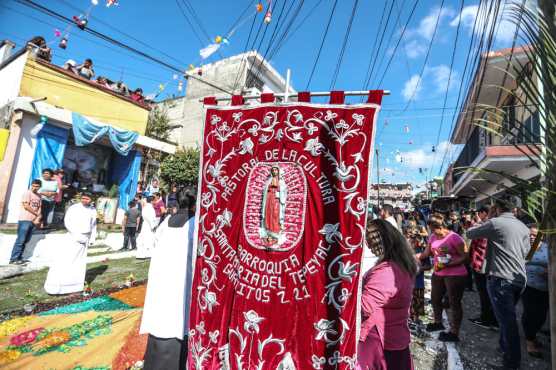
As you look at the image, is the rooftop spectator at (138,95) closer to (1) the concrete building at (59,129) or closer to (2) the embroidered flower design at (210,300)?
(1) the concrete building at (59,129)

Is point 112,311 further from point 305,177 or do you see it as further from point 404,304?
point 404,304

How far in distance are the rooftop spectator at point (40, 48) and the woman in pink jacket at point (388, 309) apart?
13283 mm

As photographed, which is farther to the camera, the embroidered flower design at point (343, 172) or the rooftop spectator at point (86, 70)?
the rooftop spectator at point (86, 70)

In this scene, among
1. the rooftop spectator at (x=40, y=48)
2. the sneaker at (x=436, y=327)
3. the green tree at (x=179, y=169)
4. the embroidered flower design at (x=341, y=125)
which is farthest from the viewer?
the green tree at (x=179, y=169)

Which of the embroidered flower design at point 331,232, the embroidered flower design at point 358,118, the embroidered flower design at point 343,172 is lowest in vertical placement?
the embroidered flower design at point 331,232

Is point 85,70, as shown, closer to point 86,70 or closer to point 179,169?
point 86,70

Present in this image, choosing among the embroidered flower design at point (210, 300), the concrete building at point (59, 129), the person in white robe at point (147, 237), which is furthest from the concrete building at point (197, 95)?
the embroidered flower design at point (210, 300)

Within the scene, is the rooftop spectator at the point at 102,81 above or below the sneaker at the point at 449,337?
above

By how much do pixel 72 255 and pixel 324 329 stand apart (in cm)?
469

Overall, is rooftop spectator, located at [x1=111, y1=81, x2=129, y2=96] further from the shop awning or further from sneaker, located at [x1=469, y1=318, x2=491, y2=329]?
sneaker, located at [x1=469, y1=318, x2=491, y2=329]

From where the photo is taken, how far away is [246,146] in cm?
251

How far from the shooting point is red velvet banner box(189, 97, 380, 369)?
2053mm

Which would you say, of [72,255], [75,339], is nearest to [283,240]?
[75,339]

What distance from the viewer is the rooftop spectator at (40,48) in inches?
402
